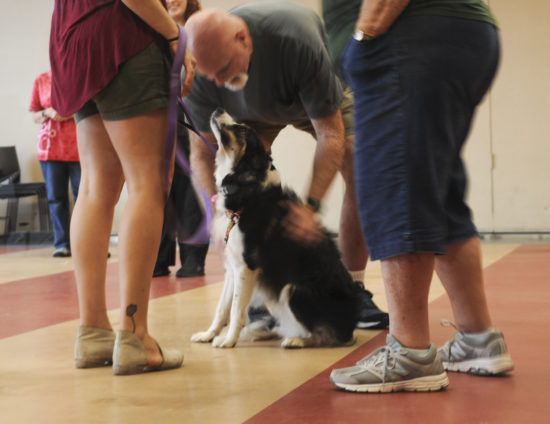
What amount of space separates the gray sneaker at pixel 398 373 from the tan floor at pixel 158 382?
0.19m

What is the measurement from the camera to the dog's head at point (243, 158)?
2.50m

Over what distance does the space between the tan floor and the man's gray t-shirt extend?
A: 0.86 metres

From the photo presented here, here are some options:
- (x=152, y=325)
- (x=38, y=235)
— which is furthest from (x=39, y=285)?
(x=38, y=235)

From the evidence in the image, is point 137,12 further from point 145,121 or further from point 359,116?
point 359,116

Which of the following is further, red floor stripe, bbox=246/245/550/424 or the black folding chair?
the black folding chair

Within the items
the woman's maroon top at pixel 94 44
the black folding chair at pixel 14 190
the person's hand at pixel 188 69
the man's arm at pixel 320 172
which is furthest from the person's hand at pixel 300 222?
the black folding chair at pixel 14 190

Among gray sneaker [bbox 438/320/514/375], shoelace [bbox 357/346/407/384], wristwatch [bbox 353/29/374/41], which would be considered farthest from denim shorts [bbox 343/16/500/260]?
gray sneaker [bbox 438/320/514/375]

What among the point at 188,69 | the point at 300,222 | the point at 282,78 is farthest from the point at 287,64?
the point at 300,222

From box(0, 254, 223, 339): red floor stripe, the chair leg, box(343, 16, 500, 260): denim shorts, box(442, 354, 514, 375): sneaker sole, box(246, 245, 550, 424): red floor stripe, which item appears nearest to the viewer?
box(246, 245, 550, 424): red floor stripe

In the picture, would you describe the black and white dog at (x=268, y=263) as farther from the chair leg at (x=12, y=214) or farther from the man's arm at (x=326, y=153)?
the chair leg at (x=12, y=214)

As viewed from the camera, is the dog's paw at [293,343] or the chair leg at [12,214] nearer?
the dog's paw at [293,343]

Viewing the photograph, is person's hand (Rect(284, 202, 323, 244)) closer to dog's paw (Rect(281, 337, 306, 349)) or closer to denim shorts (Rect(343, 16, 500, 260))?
dog's paw (Rect(281, 337, 306, 349))

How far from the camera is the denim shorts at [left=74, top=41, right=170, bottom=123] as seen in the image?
1920mm

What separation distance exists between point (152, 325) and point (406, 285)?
1443 mm
